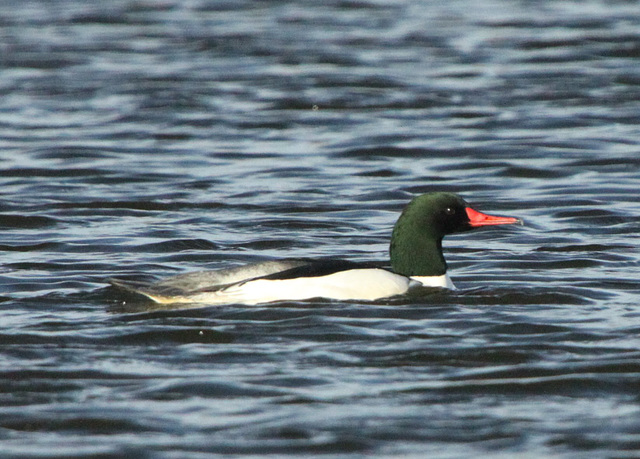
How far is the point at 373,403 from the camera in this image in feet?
25.4

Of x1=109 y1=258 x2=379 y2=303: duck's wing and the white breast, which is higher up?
x1=109 y1=258 x2=379 y2=303: duck's wing

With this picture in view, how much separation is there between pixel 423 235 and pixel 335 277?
0.99m

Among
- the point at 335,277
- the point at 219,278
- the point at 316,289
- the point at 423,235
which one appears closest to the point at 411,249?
the point at 423,235

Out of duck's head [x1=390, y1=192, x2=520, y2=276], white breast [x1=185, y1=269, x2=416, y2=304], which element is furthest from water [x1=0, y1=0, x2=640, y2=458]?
duck's head [x1=390, y1=192, x2=520, y2=276]

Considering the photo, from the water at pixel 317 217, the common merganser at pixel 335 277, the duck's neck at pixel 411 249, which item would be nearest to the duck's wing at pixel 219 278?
the common merganser at pixel 335 277

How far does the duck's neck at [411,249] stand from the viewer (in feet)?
35.7

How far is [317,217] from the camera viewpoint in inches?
568

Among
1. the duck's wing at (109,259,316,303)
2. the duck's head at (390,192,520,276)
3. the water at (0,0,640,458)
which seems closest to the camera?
the water at (0,0,640,458)

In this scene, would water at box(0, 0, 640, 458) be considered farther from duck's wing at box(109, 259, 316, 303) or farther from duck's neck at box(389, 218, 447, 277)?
duck's neck at box(389, 218, 447, 277)

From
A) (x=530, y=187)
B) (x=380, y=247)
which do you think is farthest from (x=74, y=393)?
(x=530, y=187)

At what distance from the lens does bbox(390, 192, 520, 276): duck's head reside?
1088 cm

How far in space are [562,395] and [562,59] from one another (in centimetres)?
1704

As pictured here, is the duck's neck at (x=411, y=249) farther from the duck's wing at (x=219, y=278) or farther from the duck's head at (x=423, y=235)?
the duck's wing at (x=219, y=278)

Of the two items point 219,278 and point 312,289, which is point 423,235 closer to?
point 312,289
